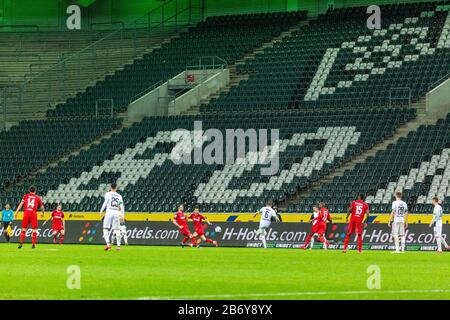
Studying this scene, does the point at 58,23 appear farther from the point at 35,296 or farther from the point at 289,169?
the point at 35,296

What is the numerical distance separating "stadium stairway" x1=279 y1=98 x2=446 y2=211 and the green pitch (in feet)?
56.2

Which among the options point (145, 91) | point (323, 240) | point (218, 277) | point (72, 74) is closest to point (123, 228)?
point (323, 240)

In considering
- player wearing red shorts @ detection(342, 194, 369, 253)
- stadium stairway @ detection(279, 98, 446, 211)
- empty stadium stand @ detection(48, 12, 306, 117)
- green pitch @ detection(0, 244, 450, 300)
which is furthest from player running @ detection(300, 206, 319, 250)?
empty stadium stand @ detection(48, 12, 306, 117)

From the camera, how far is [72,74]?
226ft

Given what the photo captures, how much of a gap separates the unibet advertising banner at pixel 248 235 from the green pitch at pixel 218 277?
836 cm

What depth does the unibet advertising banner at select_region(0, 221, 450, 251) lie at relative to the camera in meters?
42.2

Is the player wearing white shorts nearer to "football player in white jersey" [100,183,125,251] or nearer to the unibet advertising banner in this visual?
"football player in white jersey" [100,183,125,251]

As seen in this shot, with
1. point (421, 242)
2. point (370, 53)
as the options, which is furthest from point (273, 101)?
point (421, 242)

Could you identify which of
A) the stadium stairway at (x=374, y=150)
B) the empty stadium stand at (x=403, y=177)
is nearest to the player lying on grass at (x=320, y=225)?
the empty stadium stand at (x=403, y=177)

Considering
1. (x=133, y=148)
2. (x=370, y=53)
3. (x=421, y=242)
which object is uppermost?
(x=370, y=53)

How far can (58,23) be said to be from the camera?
7462 centimetres

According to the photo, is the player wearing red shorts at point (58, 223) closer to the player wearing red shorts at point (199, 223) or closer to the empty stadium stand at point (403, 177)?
the player wearing red shorts at point (199, 223)

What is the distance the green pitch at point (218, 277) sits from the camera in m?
19.0

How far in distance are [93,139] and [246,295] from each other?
43.3 metres
